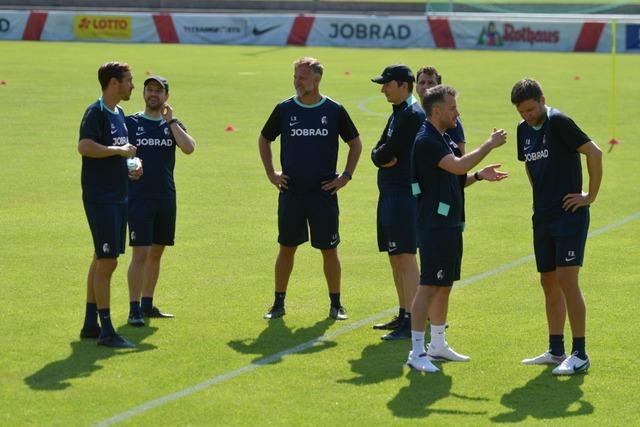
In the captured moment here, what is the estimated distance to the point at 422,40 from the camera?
152ft

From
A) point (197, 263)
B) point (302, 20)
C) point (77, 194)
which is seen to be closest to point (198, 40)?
point (302, 20)

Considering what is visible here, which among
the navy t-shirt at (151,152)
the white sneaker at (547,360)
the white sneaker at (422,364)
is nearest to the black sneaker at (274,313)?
the navy t-shirt at (151,152)

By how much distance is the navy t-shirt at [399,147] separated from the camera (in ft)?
35.4

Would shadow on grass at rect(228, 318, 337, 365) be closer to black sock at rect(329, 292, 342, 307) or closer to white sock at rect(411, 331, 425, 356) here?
black sock at rect(329, 292, 342, 307)

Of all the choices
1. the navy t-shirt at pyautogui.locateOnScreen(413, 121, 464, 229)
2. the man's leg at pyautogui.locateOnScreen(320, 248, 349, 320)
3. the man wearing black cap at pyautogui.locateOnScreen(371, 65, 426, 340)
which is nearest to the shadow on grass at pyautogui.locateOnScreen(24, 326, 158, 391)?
the man's leg at pyautogui.locateOnScreen(320, 248, 349, 320)

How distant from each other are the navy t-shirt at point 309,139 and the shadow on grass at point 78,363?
1.96 m

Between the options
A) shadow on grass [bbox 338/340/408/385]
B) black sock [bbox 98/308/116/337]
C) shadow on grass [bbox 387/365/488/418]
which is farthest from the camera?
black sock [bbox 98/308/116/337]

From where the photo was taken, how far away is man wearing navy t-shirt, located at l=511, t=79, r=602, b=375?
9562 mm

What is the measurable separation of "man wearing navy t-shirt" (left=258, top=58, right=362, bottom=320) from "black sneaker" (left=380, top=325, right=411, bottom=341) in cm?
83

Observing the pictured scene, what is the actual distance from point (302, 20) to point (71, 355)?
3821cm

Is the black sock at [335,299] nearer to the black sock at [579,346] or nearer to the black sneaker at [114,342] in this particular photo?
the black sneaker at [114,342]

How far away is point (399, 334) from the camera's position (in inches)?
429

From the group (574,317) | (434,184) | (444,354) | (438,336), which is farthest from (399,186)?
(574,317)

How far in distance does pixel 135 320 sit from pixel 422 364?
284cm
